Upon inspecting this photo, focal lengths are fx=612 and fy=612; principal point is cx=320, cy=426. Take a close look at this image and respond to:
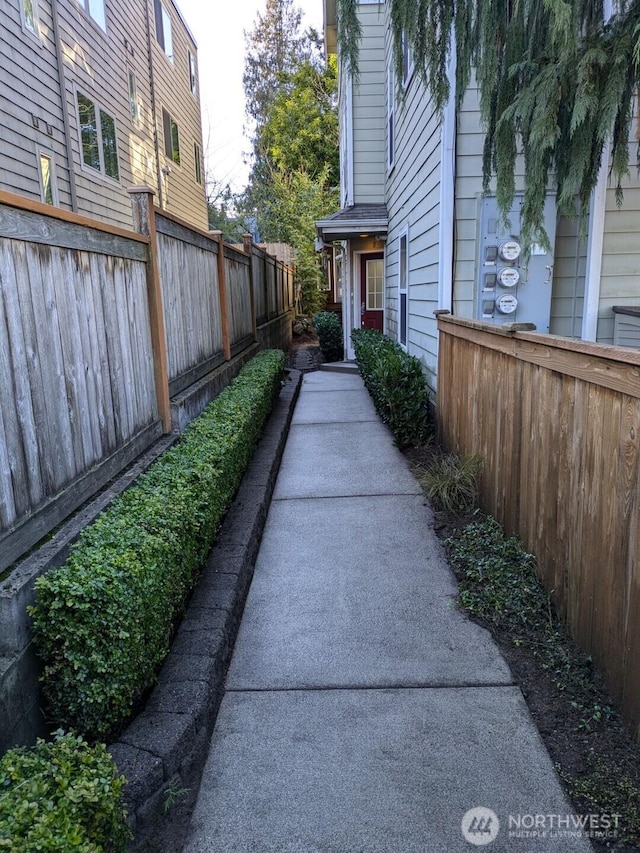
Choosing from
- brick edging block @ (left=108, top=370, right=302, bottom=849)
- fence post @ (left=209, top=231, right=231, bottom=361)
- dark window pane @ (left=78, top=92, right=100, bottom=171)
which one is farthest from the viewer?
dark window pane @ (left=78, top=92, right=100, bottom=171)

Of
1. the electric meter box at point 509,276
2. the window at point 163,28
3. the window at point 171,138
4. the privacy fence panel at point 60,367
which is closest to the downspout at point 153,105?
the window at point 171,138

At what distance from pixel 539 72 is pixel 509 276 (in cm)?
211

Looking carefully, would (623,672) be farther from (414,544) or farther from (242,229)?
(242,229)

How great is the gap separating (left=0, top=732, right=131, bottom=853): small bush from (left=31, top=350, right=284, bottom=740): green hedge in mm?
260

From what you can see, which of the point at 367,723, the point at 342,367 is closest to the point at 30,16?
the point at 342,367

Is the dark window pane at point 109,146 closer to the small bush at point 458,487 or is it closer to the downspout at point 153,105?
the downspout at point 153,105

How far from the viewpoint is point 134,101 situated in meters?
12.5

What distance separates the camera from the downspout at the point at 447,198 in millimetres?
5445

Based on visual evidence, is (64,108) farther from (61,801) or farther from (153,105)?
(61,801)

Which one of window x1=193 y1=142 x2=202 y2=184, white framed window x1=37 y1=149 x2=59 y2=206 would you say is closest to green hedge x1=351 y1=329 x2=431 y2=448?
white framed window x1=37 y1=149 x2=59 y2=206

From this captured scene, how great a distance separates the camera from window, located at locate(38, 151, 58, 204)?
331 inches

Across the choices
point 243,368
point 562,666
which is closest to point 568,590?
point 562,666

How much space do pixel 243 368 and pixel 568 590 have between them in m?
5.39

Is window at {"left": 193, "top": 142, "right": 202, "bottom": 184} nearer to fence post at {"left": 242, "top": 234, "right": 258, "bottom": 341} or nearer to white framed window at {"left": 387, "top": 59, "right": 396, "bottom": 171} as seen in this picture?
white framed window at {"left": 387, "top": 59, "right": 396, "bottom": 171}
